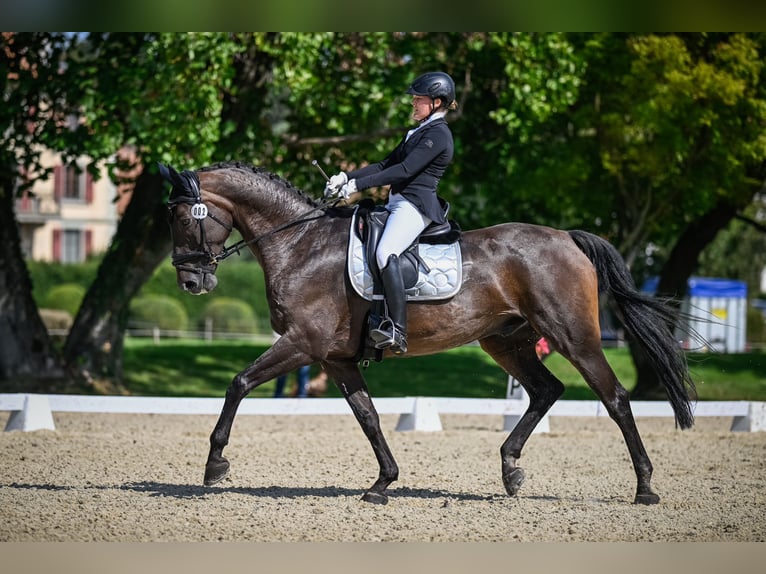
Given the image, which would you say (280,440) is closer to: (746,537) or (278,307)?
(278,307)

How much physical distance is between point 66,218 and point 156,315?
15755 mm

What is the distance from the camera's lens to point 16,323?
15.5 metres

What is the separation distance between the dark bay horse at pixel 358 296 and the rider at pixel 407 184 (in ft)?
0.92

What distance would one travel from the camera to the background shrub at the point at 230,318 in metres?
28.8

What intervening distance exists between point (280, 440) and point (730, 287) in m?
20.7

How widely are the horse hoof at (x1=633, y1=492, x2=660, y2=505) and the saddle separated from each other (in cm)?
202

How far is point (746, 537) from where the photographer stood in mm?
6297

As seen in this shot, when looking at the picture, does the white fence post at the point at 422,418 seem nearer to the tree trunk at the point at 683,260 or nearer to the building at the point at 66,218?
the tree trunk at the point at 683,260

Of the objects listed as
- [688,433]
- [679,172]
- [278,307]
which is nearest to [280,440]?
[278,307]

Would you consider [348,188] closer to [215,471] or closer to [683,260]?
[215,471]

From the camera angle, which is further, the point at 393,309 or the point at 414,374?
the point at 414,374

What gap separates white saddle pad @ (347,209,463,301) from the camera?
6.99 meters

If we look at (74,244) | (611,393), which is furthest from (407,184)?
(74,244)

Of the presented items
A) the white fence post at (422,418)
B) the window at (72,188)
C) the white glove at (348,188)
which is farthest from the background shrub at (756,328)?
the window at (72,188)
